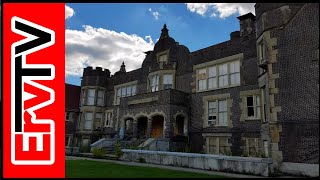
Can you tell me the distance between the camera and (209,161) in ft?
45.5

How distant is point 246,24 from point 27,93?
16.7 m

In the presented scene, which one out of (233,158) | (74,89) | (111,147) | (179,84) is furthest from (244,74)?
(74,89)

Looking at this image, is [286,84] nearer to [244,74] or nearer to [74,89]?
[244,74]

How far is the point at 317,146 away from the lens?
466 inches

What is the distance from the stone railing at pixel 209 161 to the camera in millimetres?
12180

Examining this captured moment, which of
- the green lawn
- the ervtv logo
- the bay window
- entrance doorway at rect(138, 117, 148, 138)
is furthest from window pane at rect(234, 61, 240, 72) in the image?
the ervtv logo

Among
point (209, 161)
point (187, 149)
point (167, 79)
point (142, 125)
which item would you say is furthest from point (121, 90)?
point (209, 161)

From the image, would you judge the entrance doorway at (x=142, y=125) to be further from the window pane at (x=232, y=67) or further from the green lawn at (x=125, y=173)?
the green lawn at (x=125, y=173)

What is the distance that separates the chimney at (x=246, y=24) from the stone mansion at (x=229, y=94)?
0.07 meters

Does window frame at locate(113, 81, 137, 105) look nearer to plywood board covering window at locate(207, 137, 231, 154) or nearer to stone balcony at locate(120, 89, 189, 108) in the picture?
stone balcony at locate(120, 89, 189, 108)

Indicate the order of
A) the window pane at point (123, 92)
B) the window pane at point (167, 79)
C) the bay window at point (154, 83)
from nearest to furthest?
1. the window pane at point (167, 79)
2. the bay window at point (154, 83)
3. the window pane at point (123, 92)

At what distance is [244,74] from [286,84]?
6.64 metres

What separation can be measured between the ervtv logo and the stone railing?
7.48 metres

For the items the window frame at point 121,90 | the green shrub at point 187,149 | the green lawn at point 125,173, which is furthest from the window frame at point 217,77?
the green lawn at point 125,173
